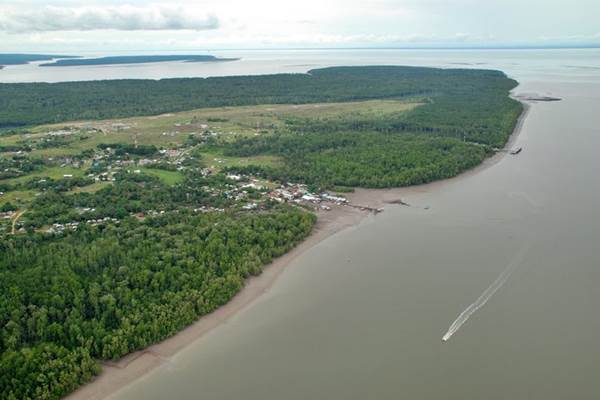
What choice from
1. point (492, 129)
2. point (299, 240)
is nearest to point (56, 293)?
point (299, 240)

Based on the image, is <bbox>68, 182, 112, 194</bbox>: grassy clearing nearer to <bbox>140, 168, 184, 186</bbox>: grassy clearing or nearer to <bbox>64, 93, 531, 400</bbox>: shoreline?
<bbox>140, 168, 184, 186</bbox>: grassy clearing

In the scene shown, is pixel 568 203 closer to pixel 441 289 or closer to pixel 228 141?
pixel 441 289

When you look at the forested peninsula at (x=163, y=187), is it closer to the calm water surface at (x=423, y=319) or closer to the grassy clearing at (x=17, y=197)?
the grassy clearing at (x=17, y=197)

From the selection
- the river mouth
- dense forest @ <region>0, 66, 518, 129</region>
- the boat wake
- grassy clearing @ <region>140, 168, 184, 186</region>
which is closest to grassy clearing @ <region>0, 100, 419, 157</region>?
dense forest @ <region>0, 66, 518, 129</region>

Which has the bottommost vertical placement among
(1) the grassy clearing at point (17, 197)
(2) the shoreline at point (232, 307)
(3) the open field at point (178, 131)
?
(2) the shoreline at point (232, 307)

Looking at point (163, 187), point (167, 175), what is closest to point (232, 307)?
point (163, 187)

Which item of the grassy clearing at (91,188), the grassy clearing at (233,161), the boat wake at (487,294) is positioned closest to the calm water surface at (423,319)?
the boat wake at (487,294)
